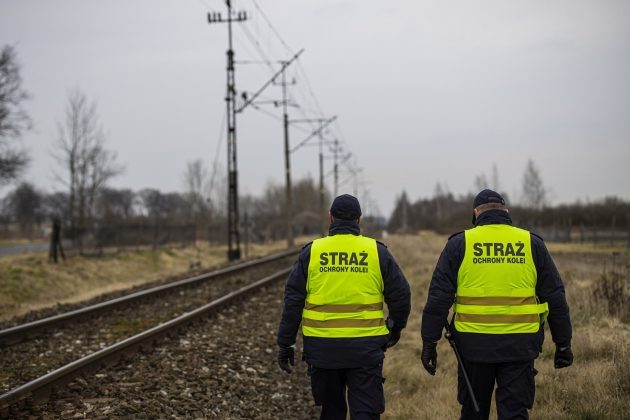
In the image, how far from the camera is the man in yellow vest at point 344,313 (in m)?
3.96

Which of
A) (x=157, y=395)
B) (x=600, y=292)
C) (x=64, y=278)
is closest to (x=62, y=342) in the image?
(x=157, y=395)

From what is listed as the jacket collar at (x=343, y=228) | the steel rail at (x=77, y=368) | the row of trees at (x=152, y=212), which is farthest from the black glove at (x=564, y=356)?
the row of trees at (x=152, y=212)

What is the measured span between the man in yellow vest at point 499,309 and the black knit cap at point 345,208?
71 centimetres

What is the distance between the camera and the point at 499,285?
3.95m

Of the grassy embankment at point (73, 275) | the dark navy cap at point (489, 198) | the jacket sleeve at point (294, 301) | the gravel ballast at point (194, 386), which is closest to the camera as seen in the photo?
the jacket sleeve at point (294, 301)

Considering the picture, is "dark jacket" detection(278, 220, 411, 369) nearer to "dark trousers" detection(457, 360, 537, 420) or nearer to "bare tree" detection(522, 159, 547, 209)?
"dark trousers" detection(457, 360, 537, 420)

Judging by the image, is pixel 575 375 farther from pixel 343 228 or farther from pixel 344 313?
pixel 343 228

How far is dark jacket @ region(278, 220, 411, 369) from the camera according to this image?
3.96 m

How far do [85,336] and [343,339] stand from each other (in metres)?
6.56

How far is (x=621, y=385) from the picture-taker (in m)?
5.26

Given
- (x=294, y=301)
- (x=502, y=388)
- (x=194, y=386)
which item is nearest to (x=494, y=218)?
(x=502, y=388)

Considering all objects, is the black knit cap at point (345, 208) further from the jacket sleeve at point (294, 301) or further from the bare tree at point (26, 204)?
the bare tree at point (26, 204)

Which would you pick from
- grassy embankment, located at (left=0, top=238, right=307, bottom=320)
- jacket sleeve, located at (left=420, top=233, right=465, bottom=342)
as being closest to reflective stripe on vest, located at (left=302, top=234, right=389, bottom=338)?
jacket sleeve, located at (left=420, top=233, right=465, bottom=342)

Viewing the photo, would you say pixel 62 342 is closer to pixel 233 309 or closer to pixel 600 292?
pixel 233 309
